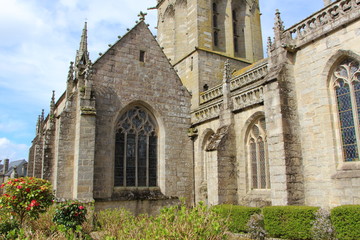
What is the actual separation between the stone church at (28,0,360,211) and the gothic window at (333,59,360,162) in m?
0.03

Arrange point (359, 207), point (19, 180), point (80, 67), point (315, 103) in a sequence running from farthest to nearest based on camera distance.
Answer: point (80, 67)
point (315, 103)
point (19, 180)
point (359, 207)

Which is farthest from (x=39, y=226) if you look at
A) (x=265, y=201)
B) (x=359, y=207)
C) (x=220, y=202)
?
(x=359, y=207)

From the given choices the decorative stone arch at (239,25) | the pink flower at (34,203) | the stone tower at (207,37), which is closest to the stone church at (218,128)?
the stone tower at (207,37)

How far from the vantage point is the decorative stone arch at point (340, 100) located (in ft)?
31.1

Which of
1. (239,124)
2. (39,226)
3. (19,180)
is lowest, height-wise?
(39,226)

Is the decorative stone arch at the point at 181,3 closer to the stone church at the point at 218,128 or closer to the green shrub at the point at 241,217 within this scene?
the stone church at the point at 218,128

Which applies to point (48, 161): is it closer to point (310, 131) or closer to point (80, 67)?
point (80, 67)

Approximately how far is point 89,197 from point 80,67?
230 inches

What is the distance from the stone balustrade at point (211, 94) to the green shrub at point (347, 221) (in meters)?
10.4

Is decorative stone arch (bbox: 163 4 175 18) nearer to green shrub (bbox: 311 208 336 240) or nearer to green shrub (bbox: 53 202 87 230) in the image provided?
green shrub (bbox: 53 202 87 230)

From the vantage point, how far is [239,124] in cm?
1349

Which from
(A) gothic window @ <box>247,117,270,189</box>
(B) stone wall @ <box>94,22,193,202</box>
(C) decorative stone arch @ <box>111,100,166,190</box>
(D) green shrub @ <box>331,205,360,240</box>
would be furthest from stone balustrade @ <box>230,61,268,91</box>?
(D) green shrub @ <box>331,205,360,240</box>

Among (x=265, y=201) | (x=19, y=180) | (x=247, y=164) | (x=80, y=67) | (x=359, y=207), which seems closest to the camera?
(x=359, y=207)

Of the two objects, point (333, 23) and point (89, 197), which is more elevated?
point (333, 23)
